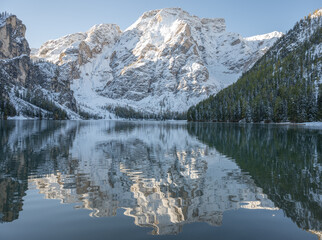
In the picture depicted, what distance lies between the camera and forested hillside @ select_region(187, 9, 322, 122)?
347 ft

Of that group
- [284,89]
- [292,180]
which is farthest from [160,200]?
[284,89]

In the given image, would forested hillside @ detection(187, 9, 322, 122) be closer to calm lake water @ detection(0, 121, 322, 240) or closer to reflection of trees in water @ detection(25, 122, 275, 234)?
calm lake water @ detection(0, 121, 322, 240)

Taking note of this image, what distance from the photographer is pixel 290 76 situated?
136 m

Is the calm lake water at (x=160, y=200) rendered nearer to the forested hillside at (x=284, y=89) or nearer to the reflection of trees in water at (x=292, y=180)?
the reflection of trees in water at (x=292, y=180)

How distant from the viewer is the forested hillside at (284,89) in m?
106

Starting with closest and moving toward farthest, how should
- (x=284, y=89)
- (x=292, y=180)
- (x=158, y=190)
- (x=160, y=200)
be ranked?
(x=160, y=200) < (x=158, y=190) < (x=292, y=180) < (x=284, y=89)

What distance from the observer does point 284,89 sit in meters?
124

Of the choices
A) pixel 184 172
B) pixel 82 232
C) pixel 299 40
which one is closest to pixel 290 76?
pixel 299 40

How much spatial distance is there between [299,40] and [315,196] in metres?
193

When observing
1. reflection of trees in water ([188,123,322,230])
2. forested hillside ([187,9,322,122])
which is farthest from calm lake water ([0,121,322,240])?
forested hillside ([187,9,322,122])

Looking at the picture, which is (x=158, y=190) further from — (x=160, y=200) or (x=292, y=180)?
(x=292, y=180)

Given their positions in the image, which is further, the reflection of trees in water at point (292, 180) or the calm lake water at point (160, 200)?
the reflection of trees in water at point (292, 180)

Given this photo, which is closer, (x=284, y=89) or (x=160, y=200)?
(x=160, y=200)

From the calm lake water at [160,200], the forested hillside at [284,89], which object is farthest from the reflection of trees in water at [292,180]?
the forested hillside at [284,89]
